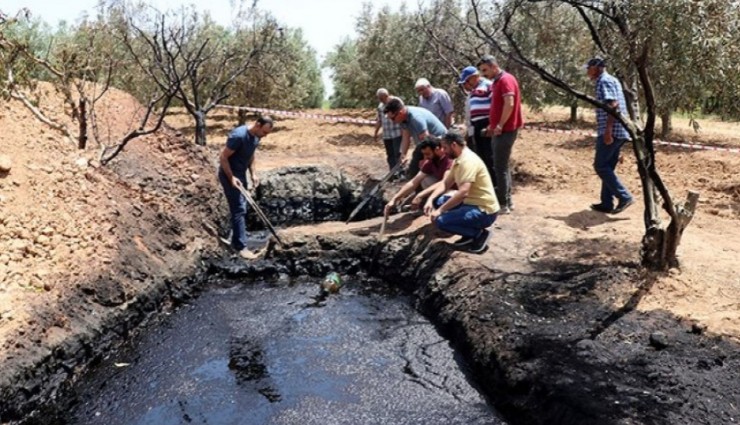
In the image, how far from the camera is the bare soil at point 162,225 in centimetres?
545

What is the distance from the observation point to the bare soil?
5453 mm

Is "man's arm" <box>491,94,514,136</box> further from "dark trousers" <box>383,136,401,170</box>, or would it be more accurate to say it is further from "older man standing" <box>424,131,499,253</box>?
"dark trousers" <box>383,136,401,170</box>

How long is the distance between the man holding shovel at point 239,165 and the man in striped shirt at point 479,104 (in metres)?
2.53

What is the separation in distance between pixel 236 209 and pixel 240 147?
0.80 m

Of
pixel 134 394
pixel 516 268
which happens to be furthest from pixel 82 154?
pixel 516 268

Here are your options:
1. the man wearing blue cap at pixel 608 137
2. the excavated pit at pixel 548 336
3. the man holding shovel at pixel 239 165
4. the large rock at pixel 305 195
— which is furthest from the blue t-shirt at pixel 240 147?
the man wearing blue cap at pixel 608 137

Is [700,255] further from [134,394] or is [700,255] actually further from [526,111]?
[526,111]

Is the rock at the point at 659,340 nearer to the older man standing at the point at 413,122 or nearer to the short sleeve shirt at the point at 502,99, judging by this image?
the short sleeve shirt at the point at 502,99

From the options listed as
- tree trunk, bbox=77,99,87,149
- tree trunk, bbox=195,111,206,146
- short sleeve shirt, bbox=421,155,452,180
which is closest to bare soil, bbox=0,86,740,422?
tree trunk, bbox=77,99,87,149

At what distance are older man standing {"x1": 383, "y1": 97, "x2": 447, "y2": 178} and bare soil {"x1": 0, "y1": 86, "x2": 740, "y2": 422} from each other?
3.19 feet

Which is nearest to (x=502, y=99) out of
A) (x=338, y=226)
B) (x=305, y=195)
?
(x=338, y=226)

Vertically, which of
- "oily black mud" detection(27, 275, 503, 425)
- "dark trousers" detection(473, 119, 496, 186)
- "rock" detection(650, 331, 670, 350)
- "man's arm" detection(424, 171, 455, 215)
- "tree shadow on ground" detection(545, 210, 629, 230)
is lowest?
"oily black mud" detection(27, 275, 503, 425)

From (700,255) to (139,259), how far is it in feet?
18.8

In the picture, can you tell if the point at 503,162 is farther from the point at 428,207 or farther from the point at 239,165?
the point at 239,165
